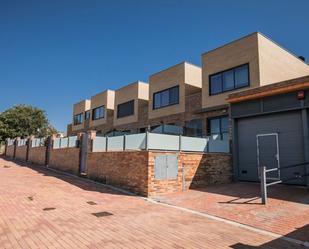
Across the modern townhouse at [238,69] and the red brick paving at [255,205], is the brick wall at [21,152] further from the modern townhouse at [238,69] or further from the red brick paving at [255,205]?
the red brick paving at [255,205]

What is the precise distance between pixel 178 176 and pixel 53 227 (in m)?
7.04

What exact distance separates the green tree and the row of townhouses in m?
20.4

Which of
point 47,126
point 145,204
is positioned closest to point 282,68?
point 145,204

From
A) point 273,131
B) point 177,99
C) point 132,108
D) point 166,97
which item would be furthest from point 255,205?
point 132,108

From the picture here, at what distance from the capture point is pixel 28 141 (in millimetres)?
30344

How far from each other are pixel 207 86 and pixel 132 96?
36.1 feet

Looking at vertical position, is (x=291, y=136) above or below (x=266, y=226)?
above

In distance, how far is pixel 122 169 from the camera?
13547 millimetres

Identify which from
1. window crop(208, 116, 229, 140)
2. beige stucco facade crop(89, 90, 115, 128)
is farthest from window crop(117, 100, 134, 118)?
window crop(208, 116, 229, 140)

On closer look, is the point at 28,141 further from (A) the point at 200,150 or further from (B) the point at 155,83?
(A) the point at 200,150

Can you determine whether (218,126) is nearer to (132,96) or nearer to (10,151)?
(132,96)

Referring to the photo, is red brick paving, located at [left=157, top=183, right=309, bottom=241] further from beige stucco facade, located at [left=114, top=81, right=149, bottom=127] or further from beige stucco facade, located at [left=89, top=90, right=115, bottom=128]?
beige stucco facade, located at [left=89, top=90, right=115, bottom=128]

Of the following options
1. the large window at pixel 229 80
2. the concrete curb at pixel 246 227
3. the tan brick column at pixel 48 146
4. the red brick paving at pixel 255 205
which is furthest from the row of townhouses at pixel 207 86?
the concrete curb at pixel 246 227

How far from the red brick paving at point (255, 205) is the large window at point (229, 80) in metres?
6.51
